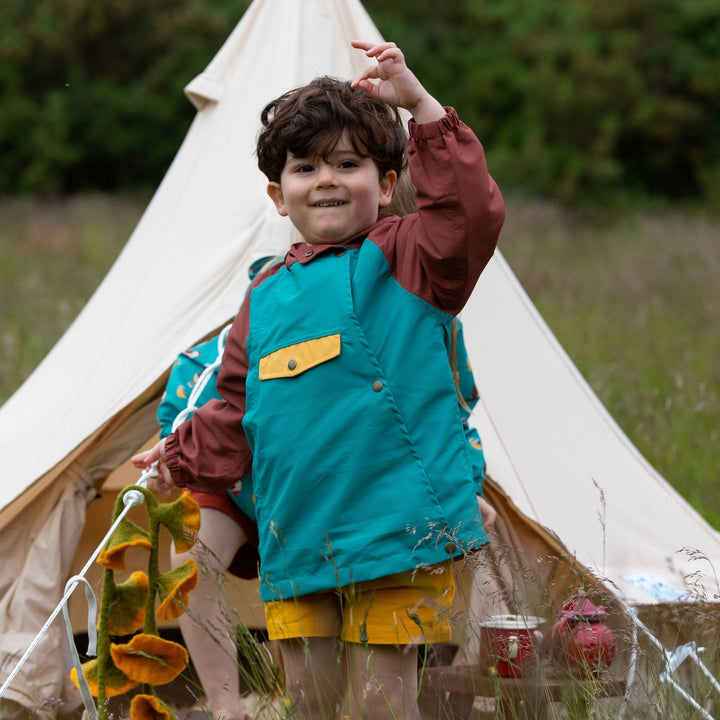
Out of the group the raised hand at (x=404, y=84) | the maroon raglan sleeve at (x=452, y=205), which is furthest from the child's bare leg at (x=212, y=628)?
the raised hand at (x=404, y=84)

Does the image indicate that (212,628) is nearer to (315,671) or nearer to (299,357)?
(315,671)

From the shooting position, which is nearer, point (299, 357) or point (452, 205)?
point (452, 205)

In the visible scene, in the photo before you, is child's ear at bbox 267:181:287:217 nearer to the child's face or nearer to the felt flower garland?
the child's face

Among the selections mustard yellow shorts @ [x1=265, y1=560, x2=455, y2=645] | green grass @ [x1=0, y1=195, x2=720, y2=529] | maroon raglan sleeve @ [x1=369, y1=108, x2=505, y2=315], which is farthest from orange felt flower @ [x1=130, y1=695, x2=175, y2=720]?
green grass @ [x1=0, y1=195, x2=720, y2=529]

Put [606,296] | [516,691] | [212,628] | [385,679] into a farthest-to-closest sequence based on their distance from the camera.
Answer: [606,296]
[212,628]
[516,691]
[385,679]

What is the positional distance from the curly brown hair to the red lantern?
86 centimetres

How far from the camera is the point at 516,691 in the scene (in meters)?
2.18

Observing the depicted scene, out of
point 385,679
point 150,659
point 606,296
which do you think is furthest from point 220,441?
point 606,296

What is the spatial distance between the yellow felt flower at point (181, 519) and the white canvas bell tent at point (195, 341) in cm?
68

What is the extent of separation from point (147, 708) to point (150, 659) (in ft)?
0.27

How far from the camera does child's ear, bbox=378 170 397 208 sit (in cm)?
204

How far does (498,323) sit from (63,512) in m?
1.30

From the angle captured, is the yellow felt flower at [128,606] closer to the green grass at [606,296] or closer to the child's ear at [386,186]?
the child's ear at [386,186]

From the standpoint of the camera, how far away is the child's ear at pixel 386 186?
2041 mm
